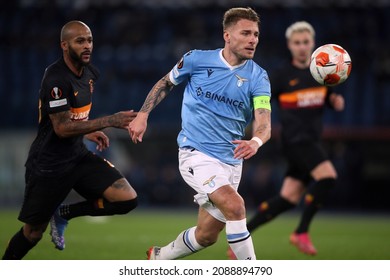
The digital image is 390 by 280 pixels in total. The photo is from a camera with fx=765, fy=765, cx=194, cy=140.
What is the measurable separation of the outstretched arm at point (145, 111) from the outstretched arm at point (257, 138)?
0.82m

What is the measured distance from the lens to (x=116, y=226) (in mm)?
13289

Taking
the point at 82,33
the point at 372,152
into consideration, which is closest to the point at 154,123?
the point at 372,152

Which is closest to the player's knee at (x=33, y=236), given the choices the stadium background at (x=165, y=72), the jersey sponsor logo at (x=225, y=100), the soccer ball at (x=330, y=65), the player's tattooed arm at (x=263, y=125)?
the jersey sponsor logo at (x=225, y=100)

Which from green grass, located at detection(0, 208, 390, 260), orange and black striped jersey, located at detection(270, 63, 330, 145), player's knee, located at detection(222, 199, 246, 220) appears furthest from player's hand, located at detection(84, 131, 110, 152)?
orange and black striped jersey, located at detection(270, 63, 330, 145)

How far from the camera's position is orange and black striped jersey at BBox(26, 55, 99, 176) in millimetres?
6773

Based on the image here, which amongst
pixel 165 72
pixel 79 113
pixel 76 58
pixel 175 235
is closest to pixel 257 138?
pixel 79 113

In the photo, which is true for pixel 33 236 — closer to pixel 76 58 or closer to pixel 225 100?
pixel 76 58

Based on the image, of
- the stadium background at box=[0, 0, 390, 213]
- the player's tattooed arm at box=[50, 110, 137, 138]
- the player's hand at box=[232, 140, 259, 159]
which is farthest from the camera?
the stadium background at box=[0, 0, 390, 213]

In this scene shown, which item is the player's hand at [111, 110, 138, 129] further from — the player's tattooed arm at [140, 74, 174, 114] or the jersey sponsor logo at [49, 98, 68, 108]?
the jersey sponsor logo at [49, 98, 68, 108]

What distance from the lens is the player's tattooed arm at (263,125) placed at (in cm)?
636

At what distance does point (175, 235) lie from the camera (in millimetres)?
11266

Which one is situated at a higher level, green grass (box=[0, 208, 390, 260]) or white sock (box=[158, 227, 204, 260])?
white sock (box=[158, 227, 204, 260])

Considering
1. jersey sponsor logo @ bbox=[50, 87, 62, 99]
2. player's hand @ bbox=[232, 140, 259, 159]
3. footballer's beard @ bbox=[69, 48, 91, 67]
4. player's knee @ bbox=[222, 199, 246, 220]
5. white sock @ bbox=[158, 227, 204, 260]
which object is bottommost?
white sock @ bbox=[158, 227, 204, 260]

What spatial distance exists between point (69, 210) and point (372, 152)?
13046mm
